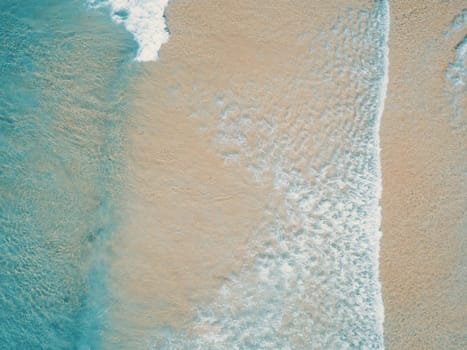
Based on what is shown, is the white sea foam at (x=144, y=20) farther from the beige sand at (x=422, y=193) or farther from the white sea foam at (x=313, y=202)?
the beige sand at (x=422, y=193)

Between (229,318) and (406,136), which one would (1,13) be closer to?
(229,318)

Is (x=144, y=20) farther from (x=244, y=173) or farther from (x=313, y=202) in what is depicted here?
(x=313, y=202)

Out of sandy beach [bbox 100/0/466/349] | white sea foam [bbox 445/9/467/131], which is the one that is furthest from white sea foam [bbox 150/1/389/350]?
white sea foam [bbox 445/9/467/131]

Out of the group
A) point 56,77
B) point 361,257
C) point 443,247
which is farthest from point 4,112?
point 443,247

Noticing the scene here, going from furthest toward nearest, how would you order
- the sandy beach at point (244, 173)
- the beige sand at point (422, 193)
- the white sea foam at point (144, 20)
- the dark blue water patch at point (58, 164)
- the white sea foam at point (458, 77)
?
the white sea foam at point (458, 77) < the white sea foam at point (144, 20) < the beige sand at point (422, 193) < the sandy beach at point (244, 173) < the dark blue water patch at point (58, 164)

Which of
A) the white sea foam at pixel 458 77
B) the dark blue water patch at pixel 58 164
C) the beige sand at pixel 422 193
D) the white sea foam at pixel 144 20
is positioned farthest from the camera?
the white sea foam at pixel 458 77

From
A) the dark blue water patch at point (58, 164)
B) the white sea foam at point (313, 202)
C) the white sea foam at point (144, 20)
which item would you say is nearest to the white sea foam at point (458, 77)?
the white sea foam at point (313, 202)

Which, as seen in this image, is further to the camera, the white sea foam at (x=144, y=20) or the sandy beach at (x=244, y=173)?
the white sea foam at (x=144, y=20)
